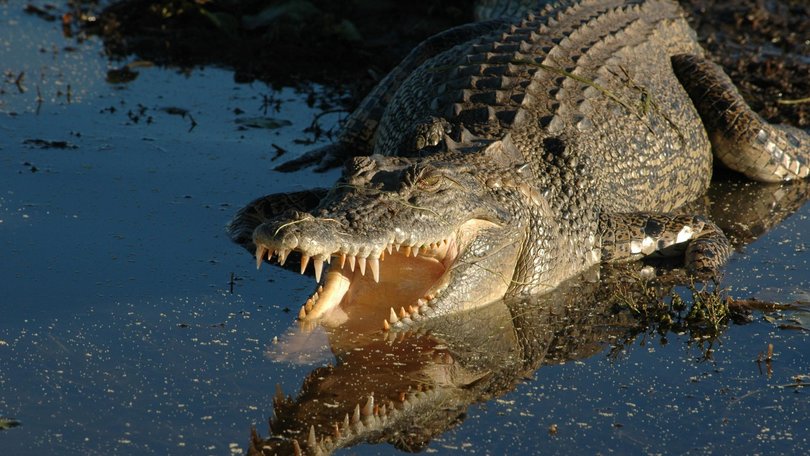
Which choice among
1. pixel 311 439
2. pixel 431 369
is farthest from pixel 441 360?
pixel 311 439

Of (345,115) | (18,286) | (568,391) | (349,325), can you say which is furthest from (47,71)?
(568,391)

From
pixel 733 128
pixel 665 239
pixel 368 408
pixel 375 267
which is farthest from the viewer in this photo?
pixel 733 128

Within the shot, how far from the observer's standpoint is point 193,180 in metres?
6.80

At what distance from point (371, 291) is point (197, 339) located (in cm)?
81

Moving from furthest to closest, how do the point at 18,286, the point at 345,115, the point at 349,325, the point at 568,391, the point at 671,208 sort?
the point at 345,115 < the point at 671,208 < the point at 18,286 < the point at 349,325 < the point at 568,391

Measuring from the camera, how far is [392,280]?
5.07 m

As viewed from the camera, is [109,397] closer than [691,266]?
Yes

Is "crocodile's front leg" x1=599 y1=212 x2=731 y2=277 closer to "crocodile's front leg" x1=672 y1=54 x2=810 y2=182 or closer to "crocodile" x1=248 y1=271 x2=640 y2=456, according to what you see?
"crocodile" x1=248 y1=271 x2=640 y2=456

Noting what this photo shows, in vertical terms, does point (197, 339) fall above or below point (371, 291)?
below

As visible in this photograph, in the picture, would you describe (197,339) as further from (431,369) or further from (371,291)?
(431,369)

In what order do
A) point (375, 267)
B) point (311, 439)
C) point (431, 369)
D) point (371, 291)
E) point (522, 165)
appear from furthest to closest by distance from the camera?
point (522, 165)
point (371, 291)
point (375, 267)
point (431, 369)
point (311, 439)

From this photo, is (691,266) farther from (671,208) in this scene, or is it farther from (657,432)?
→ (657,432)

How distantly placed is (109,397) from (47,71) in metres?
5.35

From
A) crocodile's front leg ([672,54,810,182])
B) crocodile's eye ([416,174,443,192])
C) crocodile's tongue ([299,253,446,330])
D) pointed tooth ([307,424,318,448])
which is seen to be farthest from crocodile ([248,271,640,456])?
crocodile's front leg ([672,54,810,182])
